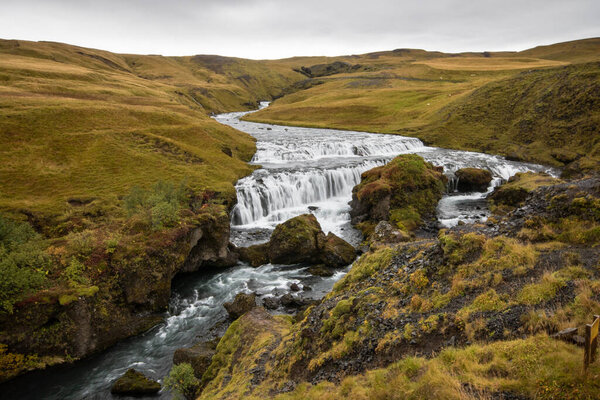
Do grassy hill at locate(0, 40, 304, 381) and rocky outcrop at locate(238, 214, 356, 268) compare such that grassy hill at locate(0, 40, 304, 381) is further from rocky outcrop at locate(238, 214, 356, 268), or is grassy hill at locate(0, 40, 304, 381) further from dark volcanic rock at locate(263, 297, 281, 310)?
dark volcanic rock at locate(263, 297, 281, 310)

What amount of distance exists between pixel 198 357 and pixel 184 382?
1557 mm

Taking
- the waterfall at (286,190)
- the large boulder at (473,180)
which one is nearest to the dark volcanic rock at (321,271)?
the waterfall at (286,190)

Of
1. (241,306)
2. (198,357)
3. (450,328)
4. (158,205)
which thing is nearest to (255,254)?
(241,306)

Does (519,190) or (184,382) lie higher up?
(519,190)

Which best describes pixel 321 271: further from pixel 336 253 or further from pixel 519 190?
pixel 519 190

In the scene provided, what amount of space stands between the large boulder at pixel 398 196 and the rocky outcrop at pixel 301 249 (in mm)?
6346

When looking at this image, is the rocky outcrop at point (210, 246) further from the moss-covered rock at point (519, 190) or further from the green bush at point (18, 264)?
the moss-covered rock at point (519, 190)

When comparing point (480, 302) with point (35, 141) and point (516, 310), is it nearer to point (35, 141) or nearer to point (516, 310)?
point (516, 310)

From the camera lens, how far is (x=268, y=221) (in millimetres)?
40031

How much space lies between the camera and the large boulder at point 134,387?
16625 millimetres

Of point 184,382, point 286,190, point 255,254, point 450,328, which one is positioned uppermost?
point 450,328

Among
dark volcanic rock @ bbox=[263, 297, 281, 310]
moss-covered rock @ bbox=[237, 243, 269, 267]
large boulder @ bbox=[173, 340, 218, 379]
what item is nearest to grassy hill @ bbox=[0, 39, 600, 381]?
moss-covered rock @ bbox=[237, 243, 269, 267]

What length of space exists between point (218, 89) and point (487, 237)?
17178 cm

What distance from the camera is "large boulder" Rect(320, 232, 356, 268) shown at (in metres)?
29.0
